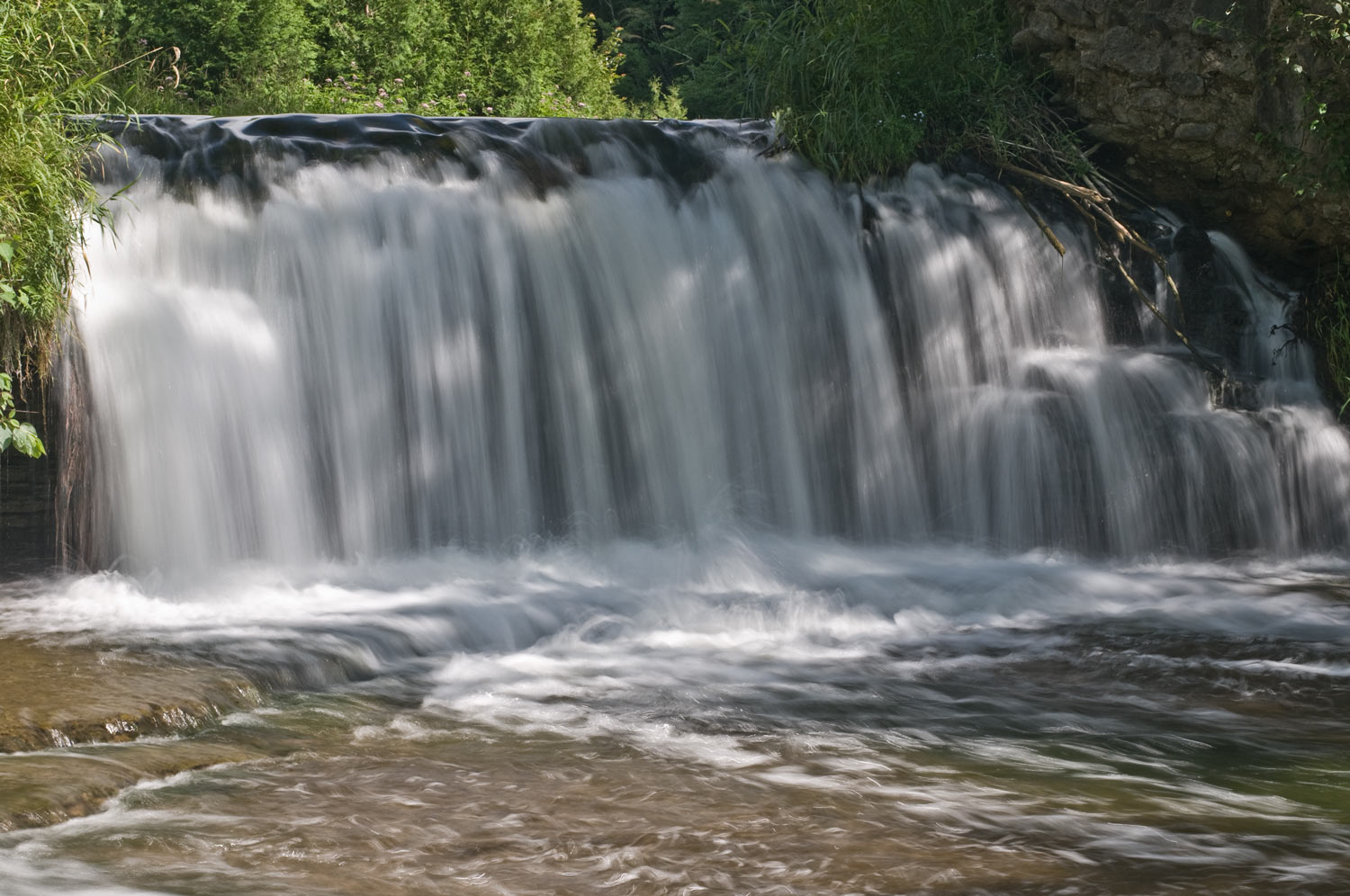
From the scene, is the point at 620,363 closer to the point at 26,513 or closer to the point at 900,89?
the point at 900,89

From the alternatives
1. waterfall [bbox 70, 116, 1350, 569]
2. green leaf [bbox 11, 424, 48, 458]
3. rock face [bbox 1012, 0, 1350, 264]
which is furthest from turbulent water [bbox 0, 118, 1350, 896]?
green leaf [bbox 11, 424, 48, 458]

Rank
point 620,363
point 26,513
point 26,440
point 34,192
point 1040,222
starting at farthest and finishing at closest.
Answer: point 1040,222 < point 620,363 < point 26,513 < point 34,192 < point 26,440

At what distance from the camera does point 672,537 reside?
7133 millimetres

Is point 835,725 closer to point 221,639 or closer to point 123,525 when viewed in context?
point 221,639

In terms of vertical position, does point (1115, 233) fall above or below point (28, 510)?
above

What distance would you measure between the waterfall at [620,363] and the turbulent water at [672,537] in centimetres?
2

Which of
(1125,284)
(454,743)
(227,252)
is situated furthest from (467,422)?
(1125,284)

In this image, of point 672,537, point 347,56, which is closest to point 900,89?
point 672,537

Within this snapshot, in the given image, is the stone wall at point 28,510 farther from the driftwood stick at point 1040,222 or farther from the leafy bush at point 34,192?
the driftwood stick at point 1040,222

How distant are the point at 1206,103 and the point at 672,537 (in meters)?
3.99

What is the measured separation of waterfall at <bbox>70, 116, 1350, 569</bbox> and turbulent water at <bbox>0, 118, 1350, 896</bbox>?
0.02 metres

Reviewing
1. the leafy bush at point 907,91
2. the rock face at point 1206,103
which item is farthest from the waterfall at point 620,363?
the rock face at point 1206,103

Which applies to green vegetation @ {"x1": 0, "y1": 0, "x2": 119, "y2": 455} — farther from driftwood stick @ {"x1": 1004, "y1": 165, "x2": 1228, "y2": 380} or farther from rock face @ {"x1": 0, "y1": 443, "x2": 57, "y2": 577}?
driftwood stick @ {"x1": 1004, "y1": 165, "x2": 1228, "y2": 380}

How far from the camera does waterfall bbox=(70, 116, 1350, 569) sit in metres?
6.53
